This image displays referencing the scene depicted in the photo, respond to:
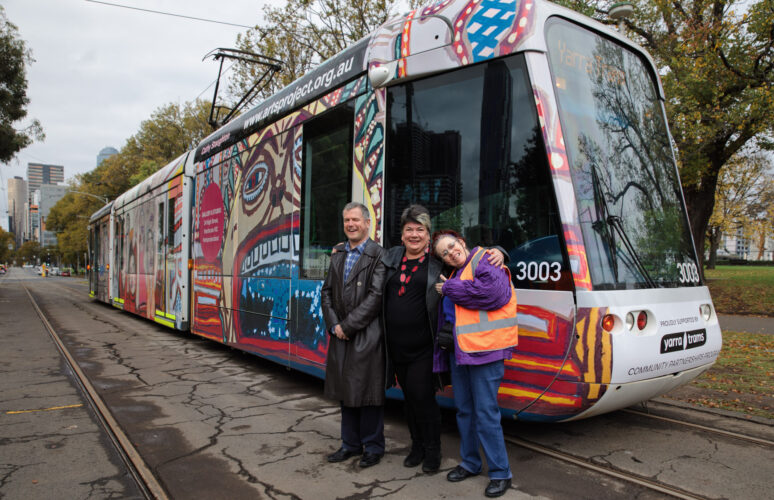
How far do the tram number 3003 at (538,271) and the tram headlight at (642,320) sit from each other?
1.87ft

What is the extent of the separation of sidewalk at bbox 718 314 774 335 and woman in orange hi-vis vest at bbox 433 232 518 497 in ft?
30.3

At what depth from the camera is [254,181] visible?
6.34 meters

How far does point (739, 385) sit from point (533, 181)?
4.22 meters

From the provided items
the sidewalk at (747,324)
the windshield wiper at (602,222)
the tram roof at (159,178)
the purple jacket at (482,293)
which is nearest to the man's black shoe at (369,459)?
the purple jacket at (482,293)

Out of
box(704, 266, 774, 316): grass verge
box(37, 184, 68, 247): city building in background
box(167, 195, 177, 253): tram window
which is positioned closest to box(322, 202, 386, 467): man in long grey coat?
box(167, 195, 177, 253): tram window

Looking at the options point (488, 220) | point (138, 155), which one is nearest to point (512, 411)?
point (488, 220)

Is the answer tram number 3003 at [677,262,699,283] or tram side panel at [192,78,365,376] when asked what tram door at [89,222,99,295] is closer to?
tram side panel at [192,78,365,376]

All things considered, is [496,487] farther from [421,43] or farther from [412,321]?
[421,43]

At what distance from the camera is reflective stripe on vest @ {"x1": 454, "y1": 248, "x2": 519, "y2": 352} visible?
9.75 feet

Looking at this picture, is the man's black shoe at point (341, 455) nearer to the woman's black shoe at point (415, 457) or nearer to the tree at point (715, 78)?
the woman's black shoe at point (415, 457)

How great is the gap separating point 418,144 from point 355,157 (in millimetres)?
743

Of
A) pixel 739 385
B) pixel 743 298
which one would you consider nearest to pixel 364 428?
pixel 739 385

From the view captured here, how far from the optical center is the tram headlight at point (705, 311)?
3.79 meters

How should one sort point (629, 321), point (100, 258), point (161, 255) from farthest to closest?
1. point (100, 258)
2. point (161, 255)
3. point (629, 321)
